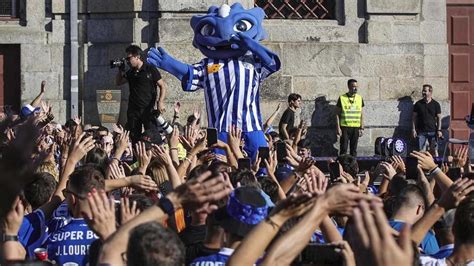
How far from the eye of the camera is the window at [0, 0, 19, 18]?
20.2 metres

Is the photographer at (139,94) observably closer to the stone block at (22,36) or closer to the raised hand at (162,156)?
the stone block at (22,36)

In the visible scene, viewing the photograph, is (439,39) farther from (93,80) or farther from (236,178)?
(236,178)

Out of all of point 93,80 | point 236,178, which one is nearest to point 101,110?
point 93,80

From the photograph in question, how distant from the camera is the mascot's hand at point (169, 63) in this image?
14109 mm

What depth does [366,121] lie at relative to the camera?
66.5ft

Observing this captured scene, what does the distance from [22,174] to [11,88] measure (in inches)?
651

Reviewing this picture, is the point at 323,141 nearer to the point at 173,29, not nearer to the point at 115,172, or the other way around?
the point at 173,29

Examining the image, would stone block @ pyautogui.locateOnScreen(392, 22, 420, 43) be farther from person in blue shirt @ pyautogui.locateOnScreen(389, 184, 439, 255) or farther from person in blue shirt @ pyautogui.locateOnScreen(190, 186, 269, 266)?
person in blue shirt @ pyautogui.locateOnScreen(190, 186, 269, 266)

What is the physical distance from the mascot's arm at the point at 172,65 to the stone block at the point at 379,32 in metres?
6.52

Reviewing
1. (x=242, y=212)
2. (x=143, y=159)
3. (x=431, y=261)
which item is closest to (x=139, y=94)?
(x=143, y=159)

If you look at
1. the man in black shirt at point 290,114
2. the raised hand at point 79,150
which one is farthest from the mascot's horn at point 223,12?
the raised hand at point 79,150

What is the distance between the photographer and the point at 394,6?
2045cm

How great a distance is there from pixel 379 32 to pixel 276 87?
6.61 feet

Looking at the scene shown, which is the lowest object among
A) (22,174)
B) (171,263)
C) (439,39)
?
(171,263)
